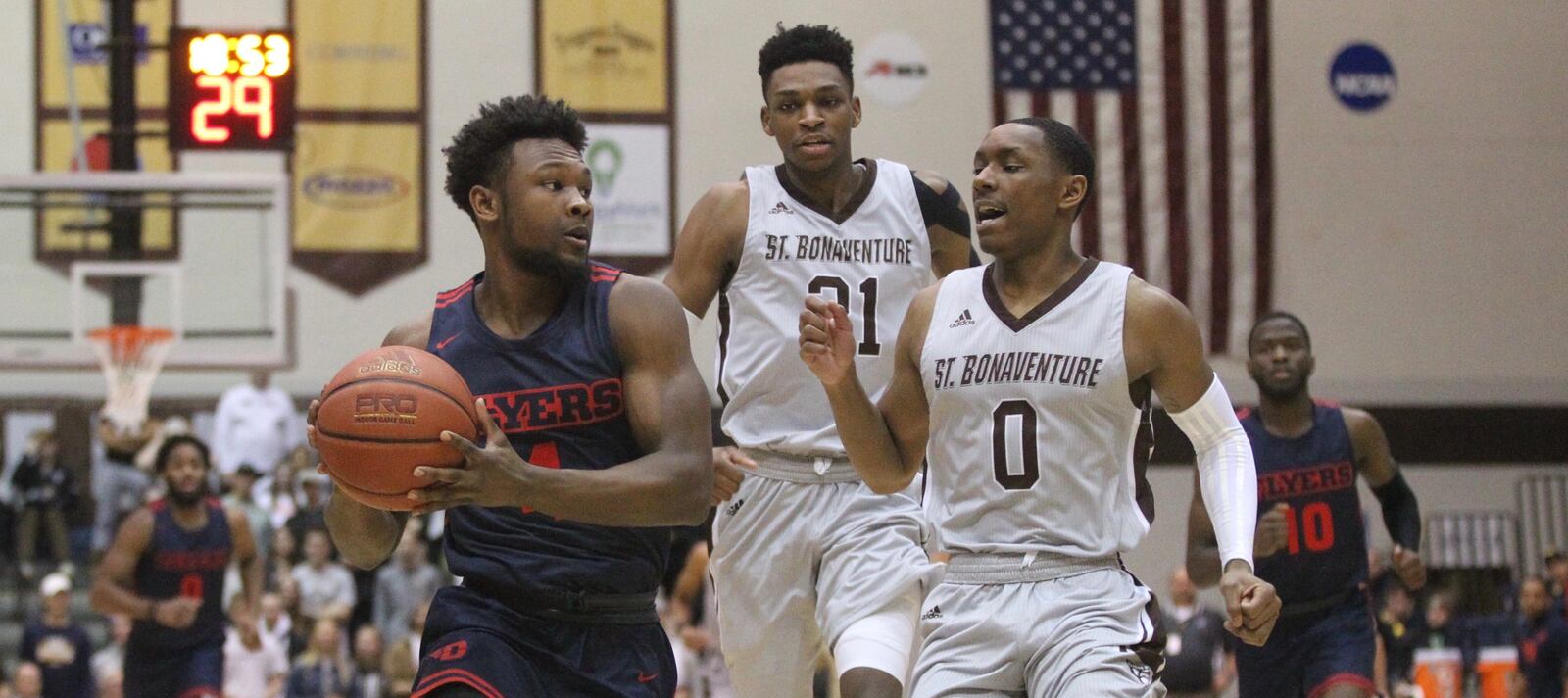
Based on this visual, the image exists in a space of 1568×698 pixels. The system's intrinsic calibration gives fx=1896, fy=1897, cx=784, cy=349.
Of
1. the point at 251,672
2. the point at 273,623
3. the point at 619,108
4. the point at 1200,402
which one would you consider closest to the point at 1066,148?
the point at 1200,402

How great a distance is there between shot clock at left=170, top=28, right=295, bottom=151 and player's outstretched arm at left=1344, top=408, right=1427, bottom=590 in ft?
22.1

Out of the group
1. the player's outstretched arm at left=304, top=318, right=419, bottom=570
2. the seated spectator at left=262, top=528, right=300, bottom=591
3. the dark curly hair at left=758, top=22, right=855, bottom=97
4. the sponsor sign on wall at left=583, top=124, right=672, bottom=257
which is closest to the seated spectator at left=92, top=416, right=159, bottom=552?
the seated spectator at left=262, top=528, right=300, bottom=591

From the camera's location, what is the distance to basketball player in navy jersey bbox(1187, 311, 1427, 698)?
6.57m

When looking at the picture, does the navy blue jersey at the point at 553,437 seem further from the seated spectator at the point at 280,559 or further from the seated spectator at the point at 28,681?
the seated spectator at the point at 280,559

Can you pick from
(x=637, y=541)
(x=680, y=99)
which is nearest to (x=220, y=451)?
(x=680, y=99)

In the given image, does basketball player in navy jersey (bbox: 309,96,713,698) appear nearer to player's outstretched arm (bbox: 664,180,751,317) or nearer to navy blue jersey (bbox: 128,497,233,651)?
player's outstretched arm (bbox: 664,180,751,317)

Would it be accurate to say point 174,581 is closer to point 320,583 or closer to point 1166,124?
point 320,583

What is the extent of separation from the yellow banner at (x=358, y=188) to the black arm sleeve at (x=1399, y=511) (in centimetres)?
1180

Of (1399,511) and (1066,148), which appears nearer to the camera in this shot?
(1066,148)

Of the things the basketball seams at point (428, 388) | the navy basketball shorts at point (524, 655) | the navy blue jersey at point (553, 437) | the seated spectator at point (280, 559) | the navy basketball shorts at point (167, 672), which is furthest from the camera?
the seated spectator at point (280, 559)

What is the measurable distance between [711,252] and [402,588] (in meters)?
9.28

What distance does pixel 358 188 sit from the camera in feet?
55.9

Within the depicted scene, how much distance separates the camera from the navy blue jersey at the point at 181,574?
924 centimetres

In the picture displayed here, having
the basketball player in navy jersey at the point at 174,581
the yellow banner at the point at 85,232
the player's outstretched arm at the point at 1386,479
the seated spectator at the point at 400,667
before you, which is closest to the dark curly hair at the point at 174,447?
the basketball player in navy jersey at the point at 174,581
